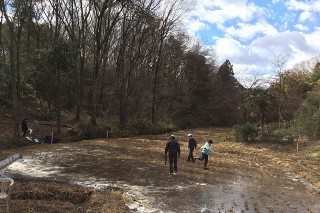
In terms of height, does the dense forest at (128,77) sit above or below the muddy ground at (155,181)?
above

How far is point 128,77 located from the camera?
43.7 metres

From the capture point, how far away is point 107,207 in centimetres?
1027

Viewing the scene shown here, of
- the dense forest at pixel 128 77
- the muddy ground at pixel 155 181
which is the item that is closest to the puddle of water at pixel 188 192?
the muddy ground at pixel 155 181

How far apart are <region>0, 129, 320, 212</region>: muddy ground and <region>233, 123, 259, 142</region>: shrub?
469 cm

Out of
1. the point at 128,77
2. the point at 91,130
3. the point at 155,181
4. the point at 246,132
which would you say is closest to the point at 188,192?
the point at 155,181

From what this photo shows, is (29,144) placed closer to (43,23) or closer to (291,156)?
(291,156)

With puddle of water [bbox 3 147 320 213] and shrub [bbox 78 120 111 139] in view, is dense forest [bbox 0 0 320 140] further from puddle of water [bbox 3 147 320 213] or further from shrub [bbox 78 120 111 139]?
puddle of water [bbox 3 147 320 213]

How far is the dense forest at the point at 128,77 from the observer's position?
101 ft

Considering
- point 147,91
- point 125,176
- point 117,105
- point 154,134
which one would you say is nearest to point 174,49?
point 147,91

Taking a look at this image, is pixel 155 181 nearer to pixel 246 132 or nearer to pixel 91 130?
pixel 246 132

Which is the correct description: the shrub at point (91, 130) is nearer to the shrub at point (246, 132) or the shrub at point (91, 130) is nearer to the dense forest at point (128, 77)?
the dense forest at point (128, 77)

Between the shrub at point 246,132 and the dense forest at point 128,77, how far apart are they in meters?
0.16

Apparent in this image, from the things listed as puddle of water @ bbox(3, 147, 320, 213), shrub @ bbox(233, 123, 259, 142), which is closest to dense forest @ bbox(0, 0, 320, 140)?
shrub @ bbox(233, 123, 259, 142)

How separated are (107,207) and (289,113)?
126ft
